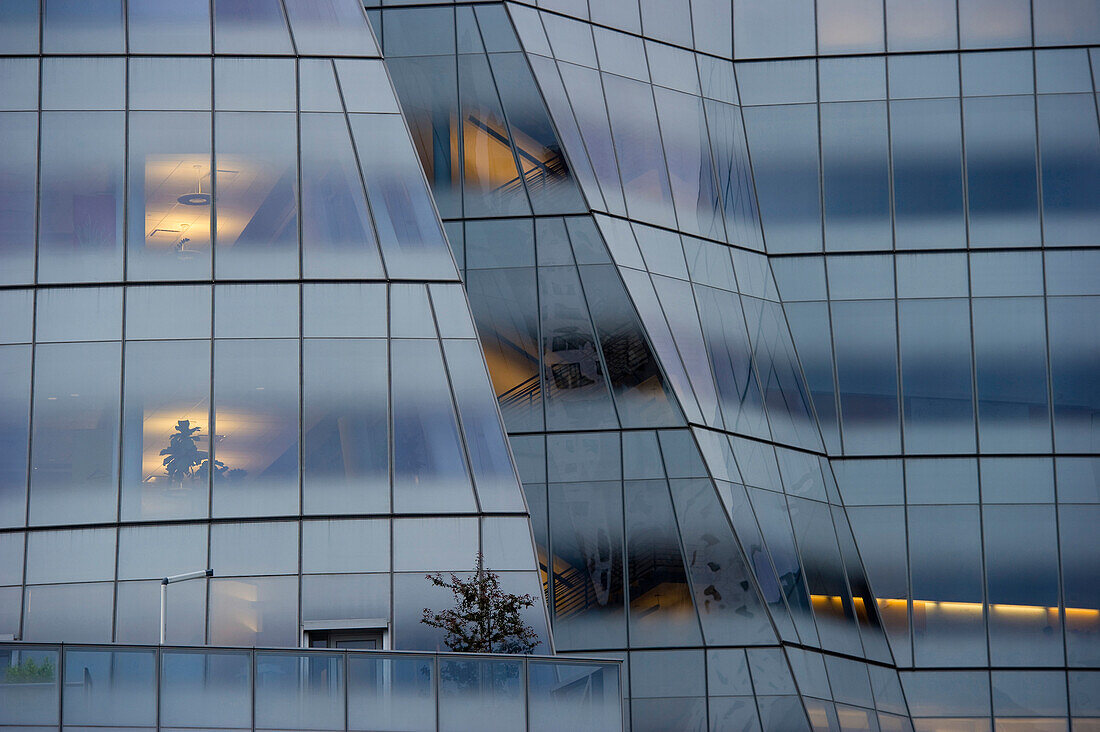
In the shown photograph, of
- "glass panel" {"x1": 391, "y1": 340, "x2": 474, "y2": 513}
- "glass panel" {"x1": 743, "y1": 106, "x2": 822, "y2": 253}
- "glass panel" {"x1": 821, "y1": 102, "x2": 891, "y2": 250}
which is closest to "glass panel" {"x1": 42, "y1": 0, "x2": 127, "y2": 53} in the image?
"glass panel" {"x1": 391, "y1": 340, "x2": 474, "y2": 513}

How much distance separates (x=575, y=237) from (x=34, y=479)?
11.7m

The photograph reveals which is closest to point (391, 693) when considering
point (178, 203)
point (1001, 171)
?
point (178, 203)

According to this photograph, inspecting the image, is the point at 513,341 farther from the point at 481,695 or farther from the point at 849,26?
the point at 849,26

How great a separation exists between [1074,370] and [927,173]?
573cm

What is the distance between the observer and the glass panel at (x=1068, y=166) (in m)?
31.5

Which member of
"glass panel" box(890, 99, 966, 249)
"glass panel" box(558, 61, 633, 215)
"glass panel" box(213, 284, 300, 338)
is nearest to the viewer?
"glass panel" box(213, 284, 300, 338)

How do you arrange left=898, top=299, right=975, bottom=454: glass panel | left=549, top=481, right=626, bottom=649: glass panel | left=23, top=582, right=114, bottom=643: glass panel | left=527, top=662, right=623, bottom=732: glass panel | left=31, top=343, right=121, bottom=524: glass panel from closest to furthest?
left=527, top=662, right=623, bottom=732: glass panel < left=23, top=582, right=114, bottom=643: glass panel < left=31, top=343, right=121, bottom=524: glass panel < left=549, top=481, right=626, bottom=649: glass panel < left=898, top=299, right=975, bottom=454: glass panel

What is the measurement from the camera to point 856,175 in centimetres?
3198

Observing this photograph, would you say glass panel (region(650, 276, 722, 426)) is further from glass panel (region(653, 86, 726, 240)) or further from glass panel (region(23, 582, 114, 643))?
glass panel (region(23, 582, 114, 643))

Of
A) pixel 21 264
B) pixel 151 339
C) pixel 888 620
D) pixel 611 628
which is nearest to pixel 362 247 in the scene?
pixel 151 339

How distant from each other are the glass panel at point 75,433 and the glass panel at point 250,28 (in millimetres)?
6628

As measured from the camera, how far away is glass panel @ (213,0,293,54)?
27.0 metres

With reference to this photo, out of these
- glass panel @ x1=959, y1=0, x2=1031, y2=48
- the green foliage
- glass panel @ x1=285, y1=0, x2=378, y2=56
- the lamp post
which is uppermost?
glass panel @ x1=959, y1=0, x2=1031, y2=48

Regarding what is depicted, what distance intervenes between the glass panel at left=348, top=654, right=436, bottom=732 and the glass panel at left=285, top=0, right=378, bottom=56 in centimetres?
1257
